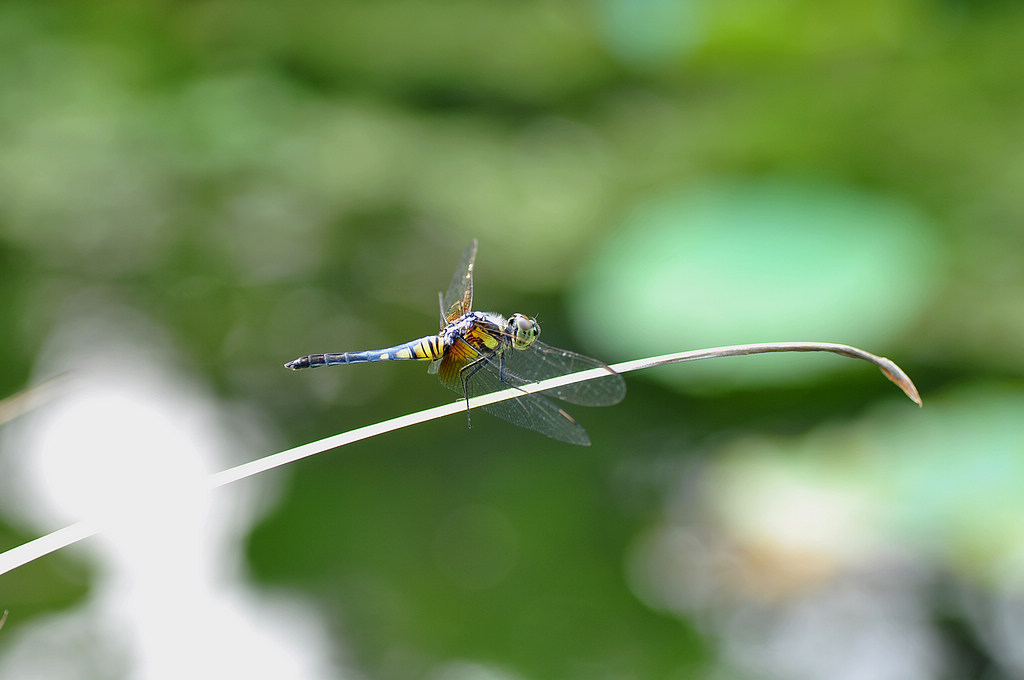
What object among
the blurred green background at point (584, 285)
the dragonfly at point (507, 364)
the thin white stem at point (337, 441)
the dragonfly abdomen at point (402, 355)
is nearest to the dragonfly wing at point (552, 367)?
the dragonfly at point (507, 364)

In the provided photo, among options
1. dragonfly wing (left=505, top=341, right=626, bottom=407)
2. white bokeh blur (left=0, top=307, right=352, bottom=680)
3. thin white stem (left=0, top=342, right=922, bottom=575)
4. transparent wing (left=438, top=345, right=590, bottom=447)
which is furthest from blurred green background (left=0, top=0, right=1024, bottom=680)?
thin white stem (left=0, top=342, right=922, bottom=575)

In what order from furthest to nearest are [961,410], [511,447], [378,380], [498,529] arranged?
[378,380] < [511,447] < [498,529] < [961,410]

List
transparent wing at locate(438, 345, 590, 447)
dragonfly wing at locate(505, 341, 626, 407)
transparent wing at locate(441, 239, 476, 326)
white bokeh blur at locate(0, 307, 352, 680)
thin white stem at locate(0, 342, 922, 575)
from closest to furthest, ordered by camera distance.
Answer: thin white stem at locate(0, 342, 922, 575) < transparent wing at locate(438, 345, 590, 447) < dragonfly wing at locate(505, 341, 626, 407) < transparent wing at locate(441, 239, 476, 326) < white bokeh blur at locate(0, 307, 352, 680)

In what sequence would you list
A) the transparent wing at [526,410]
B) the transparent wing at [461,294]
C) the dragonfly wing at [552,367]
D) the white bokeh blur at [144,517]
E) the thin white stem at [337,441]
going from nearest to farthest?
the thin white stem at [337,441]
the transparent wing at [526,410]
the dragonfly wing at [552,367]
the transparent wing at [461,294]
the white bokeh blur at [144,517]

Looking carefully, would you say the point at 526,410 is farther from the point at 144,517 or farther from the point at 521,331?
the point at 144,517

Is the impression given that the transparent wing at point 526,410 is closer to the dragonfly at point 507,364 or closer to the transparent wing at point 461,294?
the dragonfly at point 507,364

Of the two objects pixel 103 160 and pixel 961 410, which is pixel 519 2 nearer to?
pixel 103 160

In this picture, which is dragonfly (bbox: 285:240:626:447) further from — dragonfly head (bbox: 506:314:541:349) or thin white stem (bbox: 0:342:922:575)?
thin white stem (bbox: 0:342:922:575)

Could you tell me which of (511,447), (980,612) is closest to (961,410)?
(980,612)
